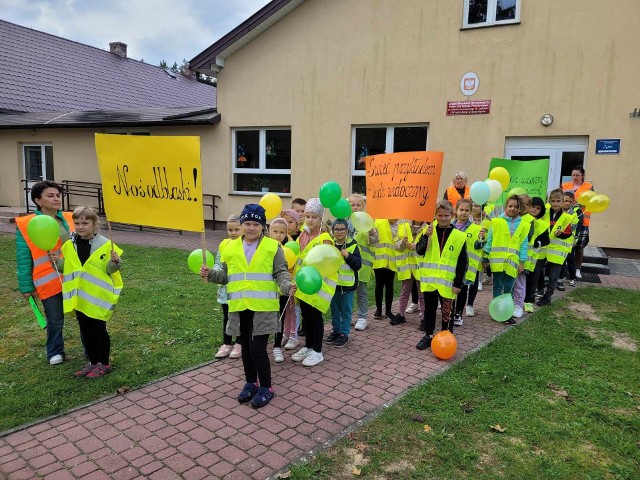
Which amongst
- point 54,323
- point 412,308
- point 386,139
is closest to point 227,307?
point 54,323

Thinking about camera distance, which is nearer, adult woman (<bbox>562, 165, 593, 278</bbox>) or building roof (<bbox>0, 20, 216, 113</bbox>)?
adult woman (<bbox>562, 165, 593, 278</bbox>)

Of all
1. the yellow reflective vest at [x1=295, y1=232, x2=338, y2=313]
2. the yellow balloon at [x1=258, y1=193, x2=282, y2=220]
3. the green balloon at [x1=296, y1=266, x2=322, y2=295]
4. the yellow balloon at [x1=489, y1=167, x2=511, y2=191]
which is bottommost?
the yellow reflective vest at [x1=295, y1=232, x2=338, y2=313]

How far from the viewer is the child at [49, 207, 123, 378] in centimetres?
424

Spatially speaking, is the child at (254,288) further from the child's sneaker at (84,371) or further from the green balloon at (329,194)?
the child's sneaker at (84,371)

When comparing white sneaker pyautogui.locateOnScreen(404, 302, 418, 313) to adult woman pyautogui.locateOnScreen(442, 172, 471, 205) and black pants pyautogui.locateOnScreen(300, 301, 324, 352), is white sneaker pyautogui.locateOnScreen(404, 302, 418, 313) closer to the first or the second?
adult woman pyautogui.locateOnScreen(442, 172, 471, 205)

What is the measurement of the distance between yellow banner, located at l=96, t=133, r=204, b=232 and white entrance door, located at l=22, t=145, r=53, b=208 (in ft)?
52.9

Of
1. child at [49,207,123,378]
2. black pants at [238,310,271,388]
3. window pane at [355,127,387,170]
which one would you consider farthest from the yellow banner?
window pane at [355,127,387,170]

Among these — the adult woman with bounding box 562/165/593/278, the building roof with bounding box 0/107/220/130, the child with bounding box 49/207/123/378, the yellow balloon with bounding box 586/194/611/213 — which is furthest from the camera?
the building roof with bounding box 0/107/220/130

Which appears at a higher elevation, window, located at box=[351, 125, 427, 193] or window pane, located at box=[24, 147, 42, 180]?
window, located at box=[351, 125, 427, 193]

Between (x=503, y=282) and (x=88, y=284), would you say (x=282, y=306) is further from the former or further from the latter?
(x=503, y=282)

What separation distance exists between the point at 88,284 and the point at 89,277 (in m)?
0.06

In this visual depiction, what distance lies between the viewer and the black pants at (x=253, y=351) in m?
3.87

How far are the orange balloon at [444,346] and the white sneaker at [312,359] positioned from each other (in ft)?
3.98

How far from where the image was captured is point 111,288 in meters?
4.35
